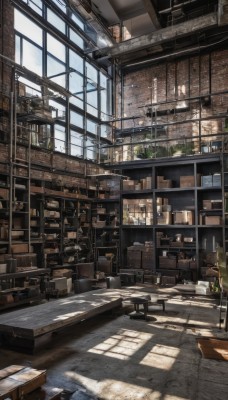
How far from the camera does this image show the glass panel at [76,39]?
11123 millimetres

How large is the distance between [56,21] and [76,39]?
46.0 inches

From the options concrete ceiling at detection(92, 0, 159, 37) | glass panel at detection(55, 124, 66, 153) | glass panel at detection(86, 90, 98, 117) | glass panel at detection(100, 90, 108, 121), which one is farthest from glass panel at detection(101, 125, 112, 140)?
concrete ceiling at detection(92, 0, 159, 37)

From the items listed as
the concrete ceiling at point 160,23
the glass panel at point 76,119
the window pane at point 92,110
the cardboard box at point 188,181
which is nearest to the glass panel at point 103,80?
the concrete ceiling at point 160,23

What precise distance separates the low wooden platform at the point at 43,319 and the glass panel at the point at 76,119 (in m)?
6.76

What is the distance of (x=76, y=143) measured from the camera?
10.9 meters

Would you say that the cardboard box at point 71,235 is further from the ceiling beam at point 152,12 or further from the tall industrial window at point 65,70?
the ceiling beam at point 152,12

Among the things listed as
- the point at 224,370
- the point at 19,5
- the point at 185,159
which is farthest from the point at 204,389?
the point at 19,5

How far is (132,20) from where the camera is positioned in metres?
10.9

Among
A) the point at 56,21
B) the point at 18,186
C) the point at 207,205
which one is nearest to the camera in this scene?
the point at 18,186

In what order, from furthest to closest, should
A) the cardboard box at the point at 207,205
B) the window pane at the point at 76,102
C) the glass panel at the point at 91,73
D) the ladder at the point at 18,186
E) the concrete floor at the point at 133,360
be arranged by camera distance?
the glass panel at the point at 91,73, the window pane at the point at 76,102, the cardboard box at the point at 207,205, the ladder at the point at 18,186, the concrete floor at the point at 133,360

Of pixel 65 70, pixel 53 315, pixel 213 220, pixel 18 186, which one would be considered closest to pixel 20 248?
pixel 18 186

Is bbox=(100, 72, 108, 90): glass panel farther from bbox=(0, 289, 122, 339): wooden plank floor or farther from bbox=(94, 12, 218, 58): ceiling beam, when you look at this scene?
bbox=(0, 289, 122, 339): wooden plank floor

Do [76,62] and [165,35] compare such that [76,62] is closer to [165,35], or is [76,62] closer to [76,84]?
[76,84]

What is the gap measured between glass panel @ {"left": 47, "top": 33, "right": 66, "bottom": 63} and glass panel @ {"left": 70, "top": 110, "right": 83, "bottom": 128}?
1.66m
